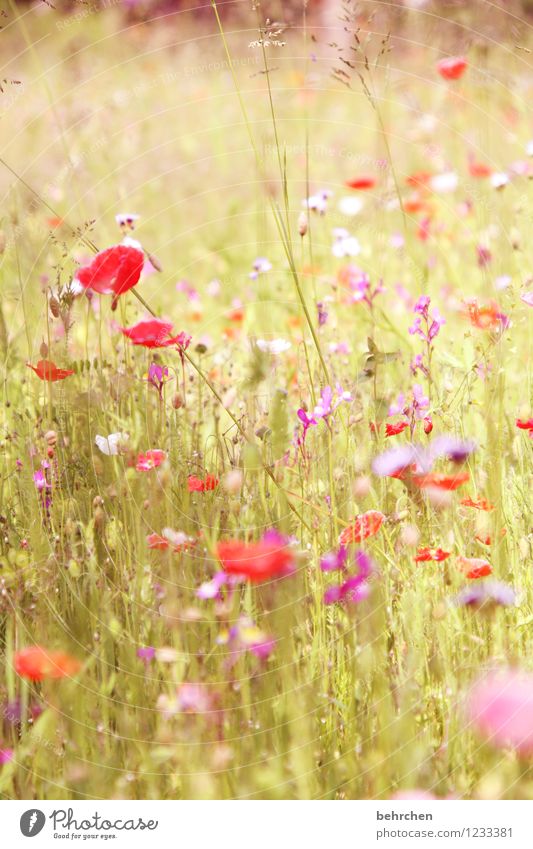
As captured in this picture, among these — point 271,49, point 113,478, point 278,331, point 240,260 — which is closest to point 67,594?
point 113,478

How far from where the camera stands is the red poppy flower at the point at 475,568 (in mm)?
1268

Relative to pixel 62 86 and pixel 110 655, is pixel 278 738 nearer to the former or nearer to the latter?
pixel 110 655

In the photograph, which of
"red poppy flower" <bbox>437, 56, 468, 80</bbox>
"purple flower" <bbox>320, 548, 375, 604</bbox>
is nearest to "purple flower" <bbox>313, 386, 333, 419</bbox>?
"purple flower" <bbox>320, 548, 375, 604</bbox>

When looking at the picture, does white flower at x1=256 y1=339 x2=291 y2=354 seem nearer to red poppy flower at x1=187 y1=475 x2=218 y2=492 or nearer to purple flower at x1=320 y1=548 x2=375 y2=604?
red poppy flower at x1=187 y1=475 x2=218 y2=492

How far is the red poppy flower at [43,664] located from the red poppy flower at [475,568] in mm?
559

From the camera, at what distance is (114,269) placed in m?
1.53

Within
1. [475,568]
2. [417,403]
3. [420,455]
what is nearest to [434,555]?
[475,568]

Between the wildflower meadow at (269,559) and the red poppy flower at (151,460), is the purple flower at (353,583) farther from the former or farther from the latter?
the red poppy flower at (151,460)

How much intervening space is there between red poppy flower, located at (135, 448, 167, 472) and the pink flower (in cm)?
60

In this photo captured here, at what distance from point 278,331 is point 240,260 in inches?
26.4

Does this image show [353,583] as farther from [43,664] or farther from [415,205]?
[415,205]

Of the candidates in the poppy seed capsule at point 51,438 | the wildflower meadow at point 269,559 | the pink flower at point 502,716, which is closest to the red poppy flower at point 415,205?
the wildflower meadow at point 269,559

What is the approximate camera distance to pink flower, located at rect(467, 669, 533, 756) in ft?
3.95

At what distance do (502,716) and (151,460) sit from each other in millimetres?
665
